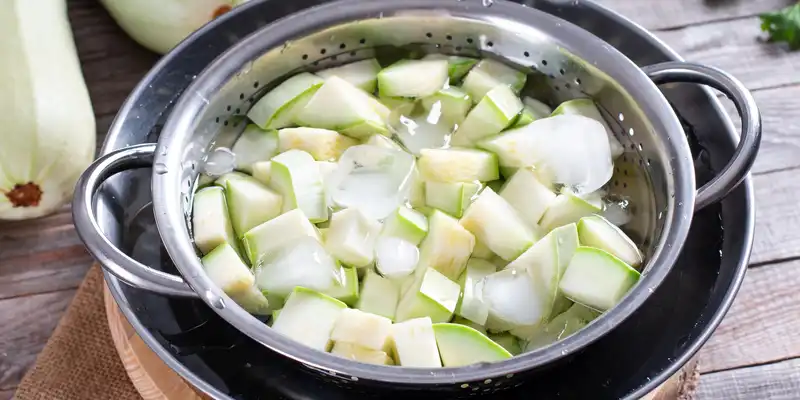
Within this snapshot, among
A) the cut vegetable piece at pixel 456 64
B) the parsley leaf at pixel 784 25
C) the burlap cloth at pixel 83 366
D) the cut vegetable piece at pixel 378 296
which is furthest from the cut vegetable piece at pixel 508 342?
the parsley leaf at pixel 784 25

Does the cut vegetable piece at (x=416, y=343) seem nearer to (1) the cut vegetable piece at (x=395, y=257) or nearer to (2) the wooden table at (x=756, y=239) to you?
(1) the cut vegetable piece at (x=395, y=257)

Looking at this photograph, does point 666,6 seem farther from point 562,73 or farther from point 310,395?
point 310,395

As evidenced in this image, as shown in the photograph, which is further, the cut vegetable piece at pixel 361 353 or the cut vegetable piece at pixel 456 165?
the cut vegetable piece at pixel 456 165

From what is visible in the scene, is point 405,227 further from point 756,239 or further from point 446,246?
point 756,239

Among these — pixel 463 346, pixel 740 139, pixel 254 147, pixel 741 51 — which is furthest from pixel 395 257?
pixel 741 51

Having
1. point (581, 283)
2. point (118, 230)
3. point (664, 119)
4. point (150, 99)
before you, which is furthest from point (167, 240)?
point (664, 119)

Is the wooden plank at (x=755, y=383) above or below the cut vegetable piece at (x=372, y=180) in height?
below
